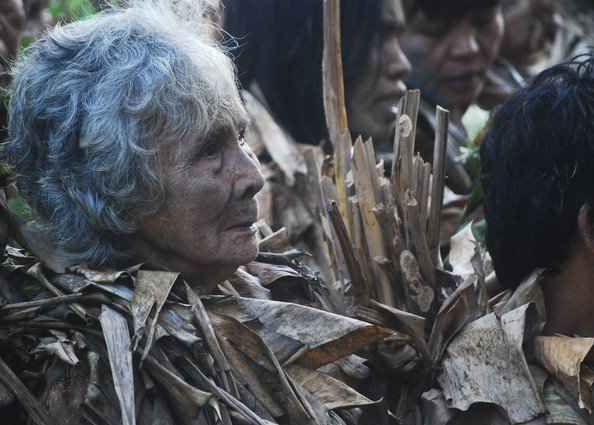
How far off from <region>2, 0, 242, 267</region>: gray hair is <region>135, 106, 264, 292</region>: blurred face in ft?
0.10

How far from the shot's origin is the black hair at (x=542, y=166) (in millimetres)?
1741

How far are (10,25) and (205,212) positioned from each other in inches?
43.4

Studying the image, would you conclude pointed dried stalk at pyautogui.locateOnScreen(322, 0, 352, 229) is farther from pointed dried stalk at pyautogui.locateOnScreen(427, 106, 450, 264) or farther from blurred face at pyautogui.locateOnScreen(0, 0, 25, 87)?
blurred face at pyautogui.locateOnScreen(0, 0, 25, 87)

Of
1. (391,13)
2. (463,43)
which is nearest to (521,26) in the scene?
(463,43)

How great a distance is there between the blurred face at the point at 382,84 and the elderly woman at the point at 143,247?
1.61 m

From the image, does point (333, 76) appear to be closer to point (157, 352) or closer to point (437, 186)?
point (437, 186)

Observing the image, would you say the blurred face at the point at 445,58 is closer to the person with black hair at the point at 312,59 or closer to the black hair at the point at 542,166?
the person with black hair at the point at 312,59

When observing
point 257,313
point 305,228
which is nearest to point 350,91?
point 305,228

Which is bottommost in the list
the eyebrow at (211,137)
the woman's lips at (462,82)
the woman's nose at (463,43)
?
the woman's lips at (462,82)

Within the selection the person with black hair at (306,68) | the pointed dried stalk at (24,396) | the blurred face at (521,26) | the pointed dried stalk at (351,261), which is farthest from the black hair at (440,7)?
the pointed dried stalk at (24,396)

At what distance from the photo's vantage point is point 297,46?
3293 mm

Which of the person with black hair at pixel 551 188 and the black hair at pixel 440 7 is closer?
the person with black hair at pixel 551 188

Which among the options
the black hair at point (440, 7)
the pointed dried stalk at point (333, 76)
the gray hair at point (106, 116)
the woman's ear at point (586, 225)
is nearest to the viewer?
the gray hair at point (106, 116)

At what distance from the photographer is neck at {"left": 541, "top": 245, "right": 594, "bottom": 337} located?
Result: 5.98 feet
